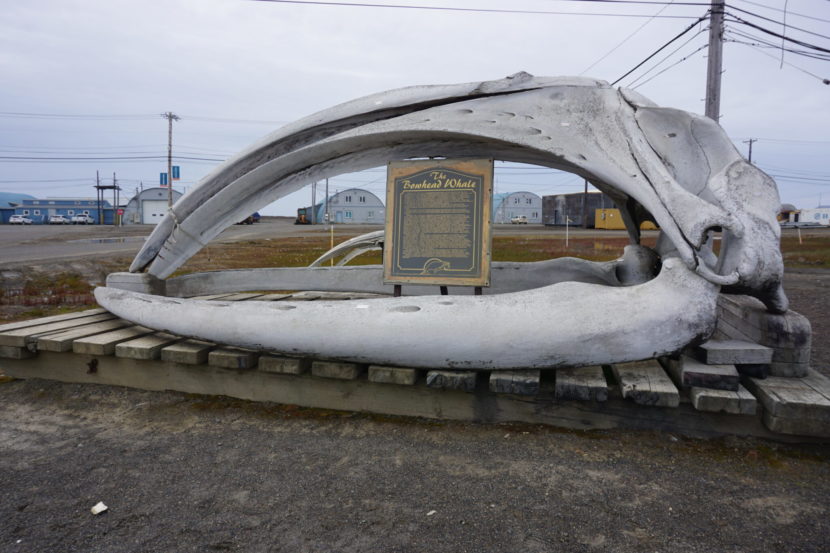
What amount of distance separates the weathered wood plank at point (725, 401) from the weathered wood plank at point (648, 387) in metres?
0.12

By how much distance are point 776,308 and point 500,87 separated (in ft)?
8.07

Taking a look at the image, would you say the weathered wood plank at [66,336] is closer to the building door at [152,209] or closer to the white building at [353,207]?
the white building at [353,207]

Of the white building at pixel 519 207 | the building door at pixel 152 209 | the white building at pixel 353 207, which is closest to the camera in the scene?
the building door at pixel 152 209

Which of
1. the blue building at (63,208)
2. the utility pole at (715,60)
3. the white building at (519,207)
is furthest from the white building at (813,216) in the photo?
the blue building at (63,208)

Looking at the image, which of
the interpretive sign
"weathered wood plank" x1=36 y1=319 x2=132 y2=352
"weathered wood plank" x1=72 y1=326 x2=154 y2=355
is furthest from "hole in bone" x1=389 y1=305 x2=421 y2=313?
"weathered wood plank" x1=36 y1=319 x2=132 y2=352

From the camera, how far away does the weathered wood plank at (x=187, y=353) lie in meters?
3.74

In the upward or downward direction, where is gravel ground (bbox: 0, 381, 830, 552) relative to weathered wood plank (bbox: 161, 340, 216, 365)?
downward

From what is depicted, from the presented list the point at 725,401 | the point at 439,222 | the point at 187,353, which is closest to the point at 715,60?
the point at 439,222

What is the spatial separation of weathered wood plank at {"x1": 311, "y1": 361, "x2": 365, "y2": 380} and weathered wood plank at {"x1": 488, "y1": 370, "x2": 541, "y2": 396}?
0.90 metres

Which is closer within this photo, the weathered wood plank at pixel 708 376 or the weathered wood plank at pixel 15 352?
the weathered wood plank at pixel 708 376

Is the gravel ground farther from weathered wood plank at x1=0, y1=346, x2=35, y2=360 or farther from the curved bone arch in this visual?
weathered wood plank at x1=0, y1=346, x2=35, y2=360

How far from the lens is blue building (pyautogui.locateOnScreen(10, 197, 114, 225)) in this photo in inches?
2569

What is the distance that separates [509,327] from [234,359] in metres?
1.93

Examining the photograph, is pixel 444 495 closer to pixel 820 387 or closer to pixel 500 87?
pixel 820 387
